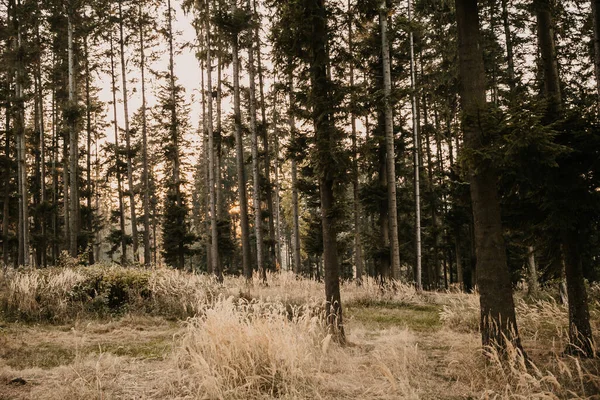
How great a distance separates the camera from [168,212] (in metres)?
26.3

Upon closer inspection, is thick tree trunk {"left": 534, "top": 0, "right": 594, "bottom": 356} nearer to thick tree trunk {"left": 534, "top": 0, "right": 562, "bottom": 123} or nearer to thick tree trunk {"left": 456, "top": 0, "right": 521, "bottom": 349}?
thick tree trunk {"left": 534, "top": 0, "right": 562, "bottom": 123}

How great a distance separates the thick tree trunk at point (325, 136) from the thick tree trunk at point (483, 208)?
229 cm

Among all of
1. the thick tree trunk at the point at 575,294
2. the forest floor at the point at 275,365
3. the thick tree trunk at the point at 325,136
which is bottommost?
the forest floor at the point at 275,365

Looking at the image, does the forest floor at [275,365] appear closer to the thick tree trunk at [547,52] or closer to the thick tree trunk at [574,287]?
the thick tree trunk at [574,287]

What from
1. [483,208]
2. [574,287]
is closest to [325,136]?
[483,208]

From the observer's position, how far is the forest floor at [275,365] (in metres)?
3.71

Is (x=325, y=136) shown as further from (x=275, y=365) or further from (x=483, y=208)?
(x=275, y=365)

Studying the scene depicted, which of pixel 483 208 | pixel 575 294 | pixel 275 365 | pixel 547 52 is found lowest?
pixel 275 365

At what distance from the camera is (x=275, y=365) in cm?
396

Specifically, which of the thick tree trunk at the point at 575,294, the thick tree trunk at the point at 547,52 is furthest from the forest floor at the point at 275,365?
the thick tree trunk at the point at 547,52

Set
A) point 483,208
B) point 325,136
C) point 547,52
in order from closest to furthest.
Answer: point 483,208
point 547,52
point 325,136

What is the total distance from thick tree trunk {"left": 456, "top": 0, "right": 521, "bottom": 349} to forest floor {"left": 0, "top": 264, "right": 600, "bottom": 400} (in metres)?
0.49

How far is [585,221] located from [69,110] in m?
17.7

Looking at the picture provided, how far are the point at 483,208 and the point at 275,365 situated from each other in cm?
325
